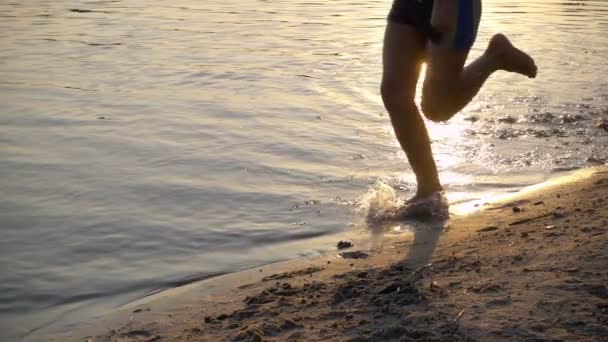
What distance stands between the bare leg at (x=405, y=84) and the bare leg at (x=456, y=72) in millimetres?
99

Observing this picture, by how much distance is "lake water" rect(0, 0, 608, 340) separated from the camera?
13.9 feet

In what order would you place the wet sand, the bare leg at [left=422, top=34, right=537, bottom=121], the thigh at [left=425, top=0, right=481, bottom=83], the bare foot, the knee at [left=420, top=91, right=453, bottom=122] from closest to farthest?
the wet sand
the thigh at [left=425, top=0, right=481, bottom=83]
the bare leg at [left=422, top=34, right=537, bottom=121]
the knee at [left=420, top=91, right=453, bottom=122]
the bare foot

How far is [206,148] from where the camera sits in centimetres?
620

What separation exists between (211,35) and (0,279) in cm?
850

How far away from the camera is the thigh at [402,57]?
4.47m

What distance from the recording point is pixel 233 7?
1614 cm

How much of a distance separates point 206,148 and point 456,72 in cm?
234

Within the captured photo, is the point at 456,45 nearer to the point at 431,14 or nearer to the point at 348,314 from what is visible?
the point at 431,14

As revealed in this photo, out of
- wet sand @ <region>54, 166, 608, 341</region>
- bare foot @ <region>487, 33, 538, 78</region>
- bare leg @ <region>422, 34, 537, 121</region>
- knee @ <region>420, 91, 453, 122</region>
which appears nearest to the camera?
wet sand @ <region>54, 166, 608, 341</region>

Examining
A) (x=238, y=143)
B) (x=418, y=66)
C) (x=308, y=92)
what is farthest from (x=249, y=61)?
(x=418, y=66)

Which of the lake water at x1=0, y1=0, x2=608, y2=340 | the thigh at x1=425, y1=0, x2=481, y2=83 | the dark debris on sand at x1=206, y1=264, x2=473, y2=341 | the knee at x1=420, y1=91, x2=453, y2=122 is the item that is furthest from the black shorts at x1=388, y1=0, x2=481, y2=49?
the dark debris on sand at x1=206, y1=264, x2=473, y2=341

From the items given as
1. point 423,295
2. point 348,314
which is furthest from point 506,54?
point 348,314

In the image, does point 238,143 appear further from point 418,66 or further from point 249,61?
point 249,61

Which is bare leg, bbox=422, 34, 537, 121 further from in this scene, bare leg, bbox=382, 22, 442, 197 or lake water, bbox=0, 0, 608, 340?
lake water, bbox=0, 0, 608, 340
